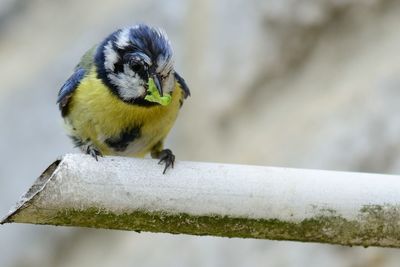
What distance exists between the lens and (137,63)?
152cm

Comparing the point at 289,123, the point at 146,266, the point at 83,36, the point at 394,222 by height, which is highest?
the point at 83,36

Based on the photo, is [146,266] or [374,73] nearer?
[374,73]

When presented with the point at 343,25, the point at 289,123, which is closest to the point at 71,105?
the point at 289,123

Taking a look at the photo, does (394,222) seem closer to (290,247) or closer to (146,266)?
(290,247)

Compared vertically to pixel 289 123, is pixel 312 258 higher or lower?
lower

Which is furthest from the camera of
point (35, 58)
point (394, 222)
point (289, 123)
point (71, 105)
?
point (35, 58)

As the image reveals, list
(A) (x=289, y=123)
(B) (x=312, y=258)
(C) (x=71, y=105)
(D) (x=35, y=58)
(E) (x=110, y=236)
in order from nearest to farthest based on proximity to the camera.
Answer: (C) (x=71, y=105), (B) (x=312, y=258), (A) (x=289, y=123), (E) (x=110, y=236), (D) (x=35, y=58)

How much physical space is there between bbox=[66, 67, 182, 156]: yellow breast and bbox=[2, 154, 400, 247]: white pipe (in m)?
0.41

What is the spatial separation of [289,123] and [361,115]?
173 mm

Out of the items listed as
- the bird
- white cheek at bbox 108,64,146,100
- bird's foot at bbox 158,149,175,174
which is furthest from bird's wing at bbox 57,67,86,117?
bird's foot at bbox 158,149,175,174

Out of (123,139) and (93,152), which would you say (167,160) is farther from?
(123,139)

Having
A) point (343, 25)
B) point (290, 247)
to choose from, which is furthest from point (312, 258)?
point (343, 25)

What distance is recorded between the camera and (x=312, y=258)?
191cm

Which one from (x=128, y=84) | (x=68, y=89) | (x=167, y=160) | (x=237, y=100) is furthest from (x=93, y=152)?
(x=237, y=100)
